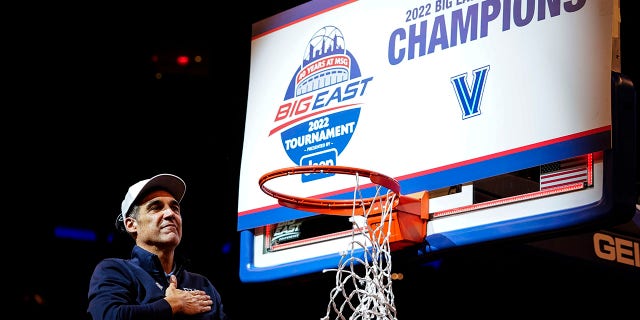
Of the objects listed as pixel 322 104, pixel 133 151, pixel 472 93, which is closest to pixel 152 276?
pixel 322 104

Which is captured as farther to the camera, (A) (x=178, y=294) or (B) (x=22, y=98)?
(B) (x=22, y=98)

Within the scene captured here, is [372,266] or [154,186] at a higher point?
[154,186]

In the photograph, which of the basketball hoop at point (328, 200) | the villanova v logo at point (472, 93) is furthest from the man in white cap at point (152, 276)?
the villanova v logo at point (472, 93)

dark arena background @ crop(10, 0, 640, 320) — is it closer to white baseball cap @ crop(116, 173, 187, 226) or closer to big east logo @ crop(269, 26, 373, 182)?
big east logo @ crop(269, 26, 373, 182)

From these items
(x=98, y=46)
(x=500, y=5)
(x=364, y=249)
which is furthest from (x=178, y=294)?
(x=98, y=46)

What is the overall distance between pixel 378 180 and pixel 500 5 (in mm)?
663

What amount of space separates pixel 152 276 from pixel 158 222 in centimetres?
22

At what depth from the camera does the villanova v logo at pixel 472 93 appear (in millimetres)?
3057

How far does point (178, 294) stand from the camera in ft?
9.25

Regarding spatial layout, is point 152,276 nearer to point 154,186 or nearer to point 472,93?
point 154,186

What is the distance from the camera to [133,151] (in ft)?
19.5

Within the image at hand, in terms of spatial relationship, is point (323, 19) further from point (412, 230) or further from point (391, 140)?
point (412, 230)

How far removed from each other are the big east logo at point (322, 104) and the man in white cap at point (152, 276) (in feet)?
1.63

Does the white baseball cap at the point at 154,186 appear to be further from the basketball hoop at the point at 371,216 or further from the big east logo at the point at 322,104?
the big east logo at the point at 322,104
